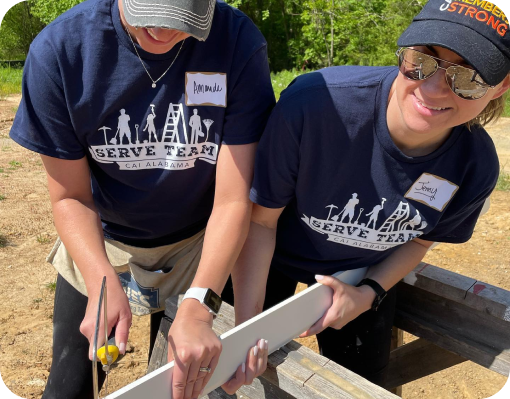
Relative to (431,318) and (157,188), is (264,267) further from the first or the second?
(431,318)

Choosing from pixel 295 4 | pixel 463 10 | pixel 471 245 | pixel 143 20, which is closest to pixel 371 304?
pixel 463 10

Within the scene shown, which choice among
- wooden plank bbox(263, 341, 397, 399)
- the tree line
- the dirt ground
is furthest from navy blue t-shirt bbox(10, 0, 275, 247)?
the tree line

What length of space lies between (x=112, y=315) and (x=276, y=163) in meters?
0.67

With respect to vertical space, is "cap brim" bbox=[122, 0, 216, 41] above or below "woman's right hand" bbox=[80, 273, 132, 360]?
above

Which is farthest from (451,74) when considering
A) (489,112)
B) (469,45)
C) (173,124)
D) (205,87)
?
(173,124)

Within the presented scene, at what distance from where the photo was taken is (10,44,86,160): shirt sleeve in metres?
1.54

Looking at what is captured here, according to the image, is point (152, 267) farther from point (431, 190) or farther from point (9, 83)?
point (9, 83)

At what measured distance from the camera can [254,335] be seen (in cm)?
150

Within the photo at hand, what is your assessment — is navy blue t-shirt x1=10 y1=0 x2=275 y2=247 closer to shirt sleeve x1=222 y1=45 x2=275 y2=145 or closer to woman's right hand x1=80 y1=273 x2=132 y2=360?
shirt sleeve x1=222 y1=45 x2=275 y2=145

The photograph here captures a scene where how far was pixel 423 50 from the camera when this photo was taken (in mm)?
1474

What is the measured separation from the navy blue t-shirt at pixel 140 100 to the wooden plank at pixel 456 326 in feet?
4.03

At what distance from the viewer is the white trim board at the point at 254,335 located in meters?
1.28

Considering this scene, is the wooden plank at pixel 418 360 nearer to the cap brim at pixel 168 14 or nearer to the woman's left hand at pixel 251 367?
the woman's left hand at pixel 251 367

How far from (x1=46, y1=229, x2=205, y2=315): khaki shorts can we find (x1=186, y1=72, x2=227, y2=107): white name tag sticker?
623 millimetres
